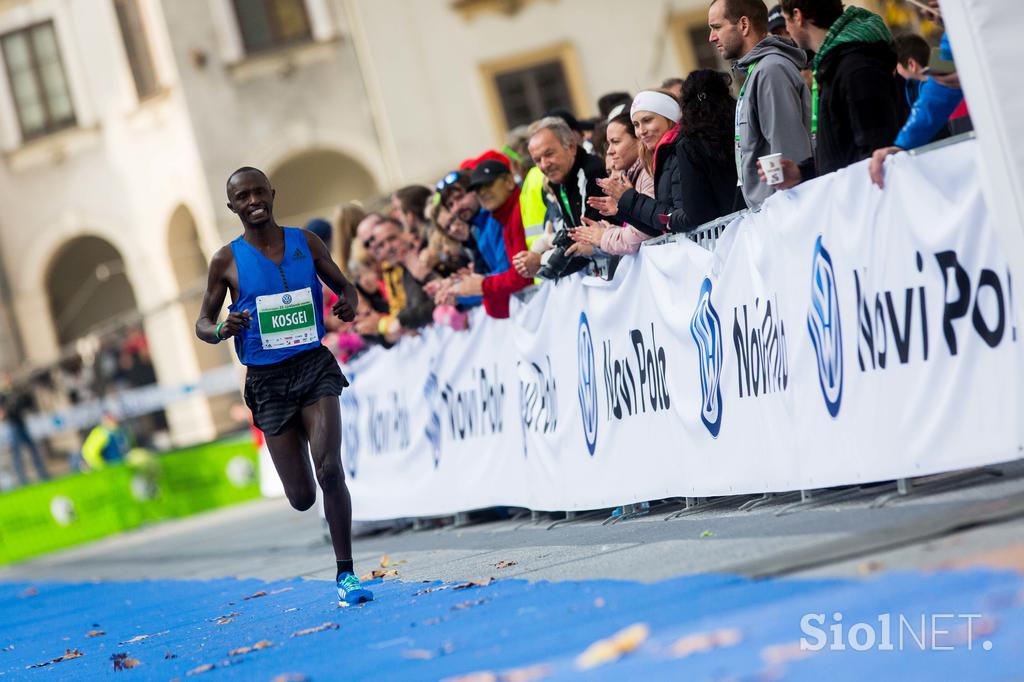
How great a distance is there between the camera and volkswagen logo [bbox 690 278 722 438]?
8.85 m

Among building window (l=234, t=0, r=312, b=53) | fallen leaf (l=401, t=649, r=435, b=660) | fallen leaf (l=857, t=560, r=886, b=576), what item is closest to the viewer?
fallen leaf (l=857, t=560, r=886, b=576)

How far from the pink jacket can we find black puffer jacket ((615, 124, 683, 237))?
18 cm

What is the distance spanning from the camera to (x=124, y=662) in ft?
27.3

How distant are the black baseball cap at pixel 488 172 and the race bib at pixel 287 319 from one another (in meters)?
2.51

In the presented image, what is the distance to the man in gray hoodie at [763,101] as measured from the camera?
8.30 meters

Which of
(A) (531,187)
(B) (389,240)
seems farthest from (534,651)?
(B) (389,240)

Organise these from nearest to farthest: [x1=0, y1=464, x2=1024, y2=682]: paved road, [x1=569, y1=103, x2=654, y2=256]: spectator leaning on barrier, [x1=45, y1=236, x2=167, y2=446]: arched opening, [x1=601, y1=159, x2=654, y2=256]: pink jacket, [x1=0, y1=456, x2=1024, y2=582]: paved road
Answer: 1. [x1=0, y1=464, x2=1024, y2=682]: paved road
2. [x1=0, y1=456, x2=1024, y2=582]: paved road
3. [x1=601, y1=159, x2=654, y2=256]: pink jacket
4. [x1=569, y1=103, x2=654, y2=256]: spectator leaning on barrier
5. [x1=45, y1=236, x2=167, y2=446]: arched opening

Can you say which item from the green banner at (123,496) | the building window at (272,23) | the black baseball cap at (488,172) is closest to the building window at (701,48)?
the building window at (272,23)

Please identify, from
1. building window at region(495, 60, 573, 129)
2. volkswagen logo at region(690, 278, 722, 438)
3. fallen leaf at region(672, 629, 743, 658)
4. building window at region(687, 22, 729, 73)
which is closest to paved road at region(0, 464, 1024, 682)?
fallen leaf at region(672, 629, 743, 658)

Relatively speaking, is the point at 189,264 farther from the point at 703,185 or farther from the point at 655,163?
the point at 703,185

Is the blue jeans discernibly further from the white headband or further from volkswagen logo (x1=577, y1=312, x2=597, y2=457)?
the white headband

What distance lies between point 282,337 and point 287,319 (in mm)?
100

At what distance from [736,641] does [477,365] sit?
23.4ft

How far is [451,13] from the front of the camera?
33031mm
